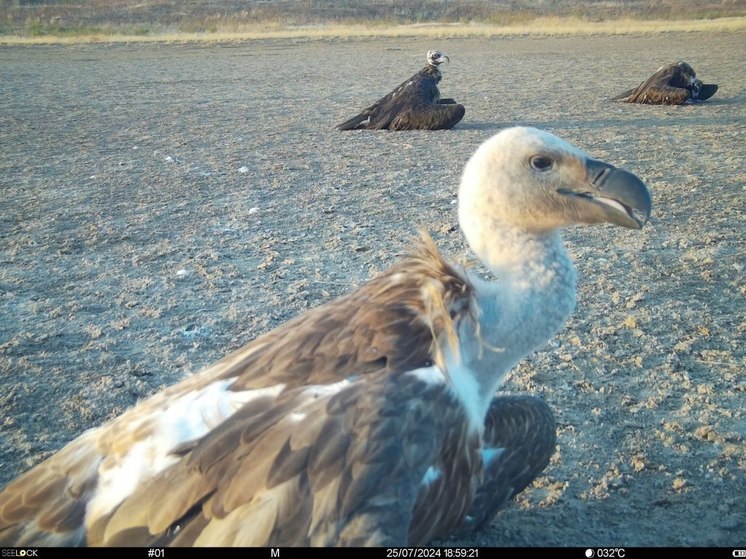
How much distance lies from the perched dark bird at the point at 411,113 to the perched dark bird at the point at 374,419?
875cm

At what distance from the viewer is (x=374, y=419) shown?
202cm

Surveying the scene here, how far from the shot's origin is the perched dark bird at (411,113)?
11.2 meters

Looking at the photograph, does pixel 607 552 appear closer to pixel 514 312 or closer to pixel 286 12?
pixel 514 312

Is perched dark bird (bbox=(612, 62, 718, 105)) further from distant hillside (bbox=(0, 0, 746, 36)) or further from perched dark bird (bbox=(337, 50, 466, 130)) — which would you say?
distant hillside (bbox=(0, 0, 746, 36))

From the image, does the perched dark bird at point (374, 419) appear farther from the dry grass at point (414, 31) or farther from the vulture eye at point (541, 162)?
the dry grass at point (414, 31)

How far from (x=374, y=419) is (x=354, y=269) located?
336 cm

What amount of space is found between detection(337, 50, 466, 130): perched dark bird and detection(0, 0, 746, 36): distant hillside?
2817 centimetres

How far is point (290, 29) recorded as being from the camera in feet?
124

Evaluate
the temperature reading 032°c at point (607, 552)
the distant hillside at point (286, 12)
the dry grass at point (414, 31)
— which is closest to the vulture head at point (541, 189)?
the temperature reading 032°c at point (607, 552)

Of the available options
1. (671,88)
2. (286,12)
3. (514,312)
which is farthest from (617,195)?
(286,12)

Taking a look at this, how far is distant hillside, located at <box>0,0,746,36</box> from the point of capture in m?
38.8

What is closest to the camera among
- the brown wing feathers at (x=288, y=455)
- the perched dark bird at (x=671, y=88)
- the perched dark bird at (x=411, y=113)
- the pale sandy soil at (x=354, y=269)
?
the brown wing feathers at (x=288, y=455)

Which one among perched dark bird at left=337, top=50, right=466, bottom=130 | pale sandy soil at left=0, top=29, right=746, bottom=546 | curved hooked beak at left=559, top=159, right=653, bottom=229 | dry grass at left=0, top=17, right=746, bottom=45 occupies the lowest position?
pale sandy soil at left=0, top=29, right=746, bottom=546

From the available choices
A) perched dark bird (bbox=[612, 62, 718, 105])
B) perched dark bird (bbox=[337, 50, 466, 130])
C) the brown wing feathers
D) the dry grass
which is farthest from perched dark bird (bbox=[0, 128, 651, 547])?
the dry grass
